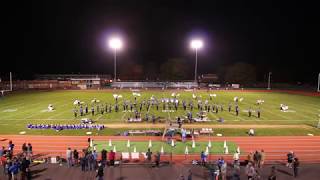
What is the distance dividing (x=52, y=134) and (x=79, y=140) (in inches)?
145

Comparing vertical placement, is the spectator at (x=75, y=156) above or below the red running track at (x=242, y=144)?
above

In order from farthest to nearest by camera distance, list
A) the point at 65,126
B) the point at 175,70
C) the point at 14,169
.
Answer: the point at 175,70 < the point at 65,126 < the point at 14,169

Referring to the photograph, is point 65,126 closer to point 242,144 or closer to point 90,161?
point 90,161

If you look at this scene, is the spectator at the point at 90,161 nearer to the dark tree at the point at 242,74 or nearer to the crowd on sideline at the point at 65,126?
the crowd on sideline at the point at 65,126

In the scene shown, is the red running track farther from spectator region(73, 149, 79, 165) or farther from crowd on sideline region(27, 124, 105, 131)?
spectator region(73, 149, 79, 165)

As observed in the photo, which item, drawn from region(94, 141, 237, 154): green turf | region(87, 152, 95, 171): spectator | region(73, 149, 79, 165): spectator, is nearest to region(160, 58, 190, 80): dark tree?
region(94, 141, 237, 154): green turf

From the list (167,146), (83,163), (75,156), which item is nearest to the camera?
(83,163)

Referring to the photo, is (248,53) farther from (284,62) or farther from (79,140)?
(79,140)

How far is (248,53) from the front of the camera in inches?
4771

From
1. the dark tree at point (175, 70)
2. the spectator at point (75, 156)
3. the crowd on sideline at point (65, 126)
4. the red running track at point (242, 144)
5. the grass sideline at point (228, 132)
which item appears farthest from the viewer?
the dark tree at point (175, 70)

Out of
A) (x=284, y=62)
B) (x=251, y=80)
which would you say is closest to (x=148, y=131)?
(x=251, y=80)

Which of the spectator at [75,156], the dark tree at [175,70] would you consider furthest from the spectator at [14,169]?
the dark tree at [175,70]

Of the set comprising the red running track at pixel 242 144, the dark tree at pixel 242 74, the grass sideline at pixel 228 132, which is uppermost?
the dark tree at pixel 242 74

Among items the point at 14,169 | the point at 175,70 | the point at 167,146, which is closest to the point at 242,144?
the point at 167,146
